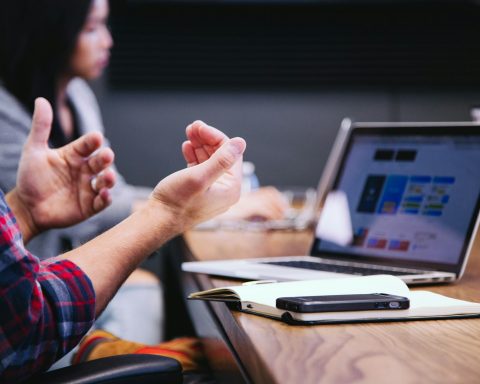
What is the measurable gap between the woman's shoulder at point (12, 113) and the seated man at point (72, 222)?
751mm

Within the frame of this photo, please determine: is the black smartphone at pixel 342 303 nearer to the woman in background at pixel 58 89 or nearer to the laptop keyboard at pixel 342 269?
the laptop keyboard at pixel 342 269

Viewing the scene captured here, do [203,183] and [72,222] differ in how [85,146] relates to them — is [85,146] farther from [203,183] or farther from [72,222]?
[203,183]

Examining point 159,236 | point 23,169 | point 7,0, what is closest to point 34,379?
point 159,236

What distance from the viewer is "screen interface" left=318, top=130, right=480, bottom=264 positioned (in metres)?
1.37

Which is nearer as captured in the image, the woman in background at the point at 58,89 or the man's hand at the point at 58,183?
the man's hand at the point at 58,183

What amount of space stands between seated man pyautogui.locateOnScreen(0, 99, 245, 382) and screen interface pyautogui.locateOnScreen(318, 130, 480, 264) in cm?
40

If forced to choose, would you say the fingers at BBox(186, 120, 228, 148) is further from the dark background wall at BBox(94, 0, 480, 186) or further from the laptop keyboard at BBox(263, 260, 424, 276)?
the dark background wall at BBox(94, 0, 480, 186)

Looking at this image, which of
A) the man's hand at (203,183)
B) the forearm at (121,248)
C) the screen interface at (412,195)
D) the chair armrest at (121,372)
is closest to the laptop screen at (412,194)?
the screen interface at (412,195)

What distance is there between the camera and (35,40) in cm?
244

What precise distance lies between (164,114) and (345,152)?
2.61 meters

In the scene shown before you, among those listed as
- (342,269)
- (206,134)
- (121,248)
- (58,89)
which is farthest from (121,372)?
(58,89)

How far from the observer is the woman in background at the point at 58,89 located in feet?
7.44

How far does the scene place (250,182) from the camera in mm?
2975

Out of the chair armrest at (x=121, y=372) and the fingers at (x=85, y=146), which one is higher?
the fingers at (x=85, y=146)
